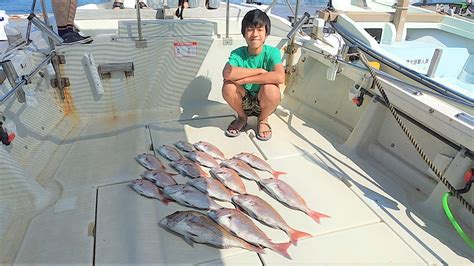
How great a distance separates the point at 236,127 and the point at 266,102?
417mm

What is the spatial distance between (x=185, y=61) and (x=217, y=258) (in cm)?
231

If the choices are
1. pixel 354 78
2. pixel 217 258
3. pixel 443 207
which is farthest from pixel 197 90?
pixel 443 207

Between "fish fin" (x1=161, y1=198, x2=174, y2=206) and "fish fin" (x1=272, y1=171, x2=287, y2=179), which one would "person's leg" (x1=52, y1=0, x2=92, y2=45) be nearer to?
"fish fin" (x1=161, y1=198, x2=174, y2=206)

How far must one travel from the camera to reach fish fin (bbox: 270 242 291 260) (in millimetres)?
1818

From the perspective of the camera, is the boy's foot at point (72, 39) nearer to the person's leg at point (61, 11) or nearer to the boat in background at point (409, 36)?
the person's leg at point (61, 11)

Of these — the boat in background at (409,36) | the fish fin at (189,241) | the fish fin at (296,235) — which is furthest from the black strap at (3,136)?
the boat in background at (409,36)

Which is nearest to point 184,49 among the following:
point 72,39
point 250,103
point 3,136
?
point 250,103

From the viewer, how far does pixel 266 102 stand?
2.95m

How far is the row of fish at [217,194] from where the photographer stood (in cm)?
187

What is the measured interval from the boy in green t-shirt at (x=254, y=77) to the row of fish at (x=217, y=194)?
0.51 meters

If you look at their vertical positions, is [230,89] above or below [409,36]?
below

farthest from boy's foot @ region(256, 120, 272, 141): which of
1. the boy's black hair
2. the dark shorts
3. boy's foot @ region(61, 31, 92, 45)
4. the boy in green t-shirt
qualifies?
boy's foot @ region(61, 31, 92, 45)

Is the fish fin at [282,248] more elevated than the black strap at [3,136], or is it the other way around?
the black strap at [3,136]

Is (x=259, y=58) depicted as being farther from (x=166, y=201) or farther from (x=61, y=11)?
(x=61, y=11)
